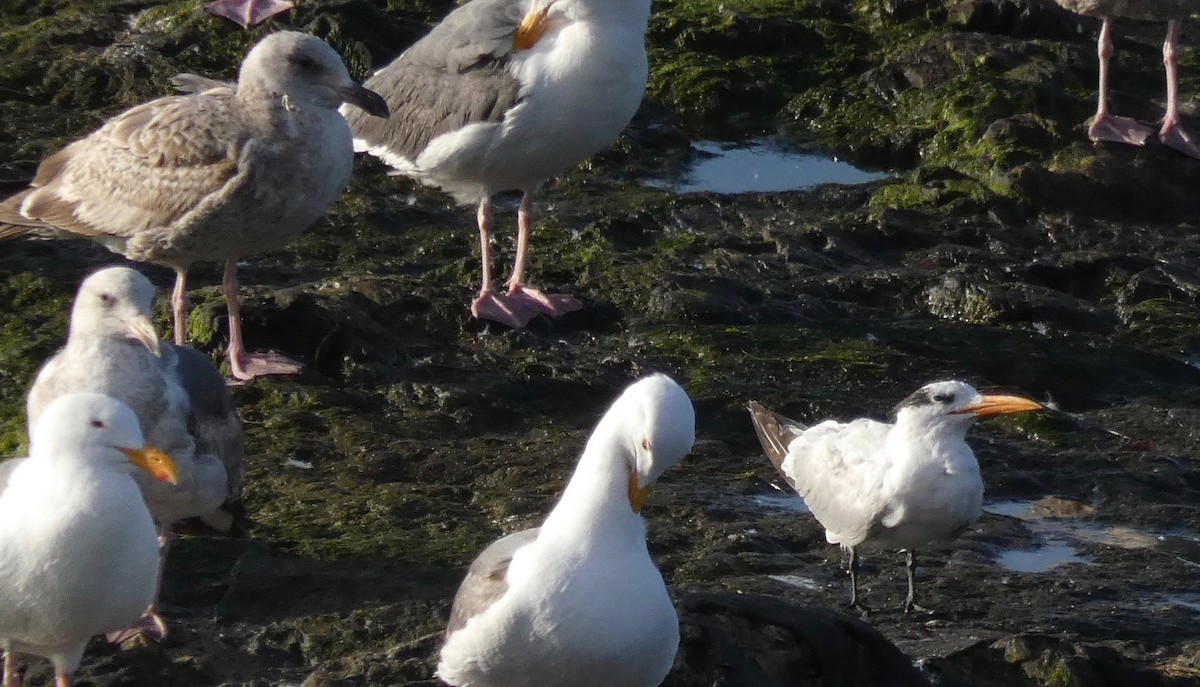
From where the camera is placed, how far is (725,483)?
7055 millimetres

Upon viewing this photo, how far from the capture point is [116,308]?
5719 mm

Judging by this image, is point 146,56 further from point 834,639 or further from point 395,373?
point 834,639

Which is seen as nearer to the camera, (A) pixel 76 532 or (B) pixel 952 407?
(A) pixel 76 532

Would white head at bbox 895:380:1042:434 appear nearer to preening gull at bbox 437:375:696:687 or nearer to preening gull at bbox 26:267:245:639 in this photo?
preening gull at bbox 437:375:696:687

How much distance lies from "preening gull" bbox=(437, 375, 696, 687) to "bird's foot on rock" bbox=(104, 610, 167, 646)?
1.10 metres

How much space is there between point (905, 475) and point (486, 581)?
2.03 metres

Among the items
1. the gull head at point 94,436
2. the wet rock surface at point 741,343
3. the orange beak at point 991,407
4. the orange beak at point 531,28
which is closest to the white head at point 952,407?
the orange beak at point 991,407

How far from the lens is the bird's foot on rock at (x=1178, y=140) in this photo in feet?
35.4

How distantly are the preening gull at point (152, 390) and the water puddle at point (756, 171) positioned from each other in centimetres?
522

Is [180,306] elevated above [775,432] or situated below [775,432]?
above

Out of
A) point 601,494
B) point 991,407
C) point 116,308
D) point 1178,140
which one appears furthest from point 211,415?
point 1178,140

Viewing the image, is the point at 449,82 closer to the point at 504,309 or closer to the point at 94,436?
the point at 504,309

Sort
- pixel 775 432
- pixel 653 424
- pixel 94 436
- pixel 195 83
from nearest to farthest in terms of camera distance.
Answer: pixel 653 424 → pixel 94 436 → pixel 775 432 → pixel 195 83

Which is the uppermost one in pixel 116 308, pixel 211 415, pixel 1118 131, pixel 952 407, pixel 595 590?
pixel 116 308
